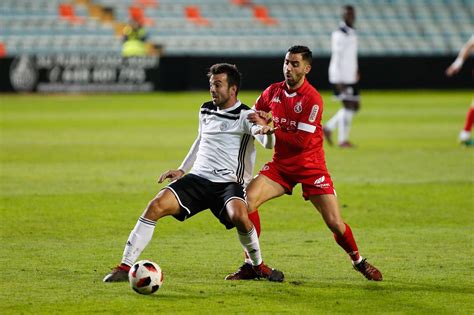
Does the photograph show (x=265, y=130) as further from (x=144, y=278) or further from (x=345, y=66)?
(x=345, y=66)

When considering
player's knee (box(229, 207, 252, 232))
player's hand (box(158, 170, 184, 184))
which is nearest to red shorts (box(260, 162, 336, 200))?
player's knee (box(229, 207, 252, 232))

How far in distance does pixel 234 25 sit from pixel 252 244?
31.5 meters

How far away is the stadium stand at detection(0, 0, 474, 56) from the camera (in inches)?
1410

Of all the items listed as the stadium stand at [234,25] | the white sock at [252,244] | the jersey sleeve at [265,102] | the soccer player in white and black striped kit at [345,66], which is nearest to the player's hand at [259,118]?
the jersey sleeve at [265,102]

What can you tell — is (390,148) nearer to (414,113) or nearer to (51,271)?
(414,113)

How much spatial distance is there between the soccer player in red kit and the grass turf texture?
431 mm

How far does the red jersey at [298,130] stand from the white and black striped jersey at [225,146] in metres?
0.29

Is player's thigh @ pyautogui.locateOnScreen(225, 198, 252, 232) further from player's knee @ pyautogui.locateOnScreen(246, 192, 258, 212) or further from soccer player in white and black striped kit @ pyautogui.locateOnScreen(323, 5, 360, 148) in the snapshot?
soccer player in white and black striped kit @ pyautogui.locateOnScreen(323, 5, 360, 148)

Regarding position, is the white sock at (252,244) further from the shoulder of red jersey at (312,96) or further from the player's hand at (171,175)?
the shoulder of red jersey at (312,96)

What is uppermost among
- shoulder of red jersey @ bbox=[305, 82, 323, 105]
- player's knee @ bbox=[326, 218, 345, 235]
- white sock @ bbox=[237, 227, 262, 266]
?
shoulder of red jersey @ bbox=[305, 82, 323, 105]

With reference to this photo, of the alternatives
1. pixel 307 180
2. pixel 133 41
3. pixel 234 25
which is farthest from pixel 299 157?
pixel 234 25

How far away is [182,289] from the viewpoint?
700 centimetres

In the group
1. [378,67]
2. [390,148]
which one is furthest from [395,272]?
[378,67]

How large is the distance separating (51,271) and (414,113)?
1915cm
